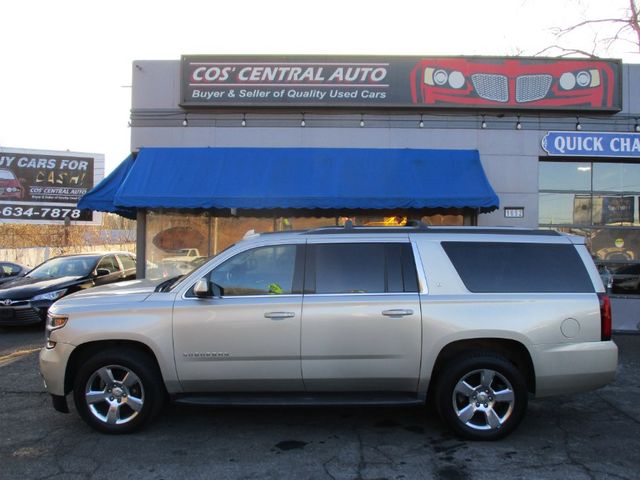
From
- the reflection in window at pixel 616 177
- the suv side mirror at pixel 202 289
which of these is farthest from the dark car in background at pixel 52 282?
the reflection in window at pixel 616 177

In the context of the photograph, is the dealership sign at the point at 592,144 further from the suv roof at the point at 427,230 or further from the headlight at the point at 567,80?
the suv roof at the point at 427,230

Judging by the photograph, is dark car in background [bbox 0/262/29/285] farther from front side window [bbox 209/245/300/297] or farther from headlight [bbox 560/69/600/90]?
headlight [bbox 560/69/600/90]

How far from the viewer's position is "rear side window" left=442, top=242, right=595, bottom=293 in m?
4.63

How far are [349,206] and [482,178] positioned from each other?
2.68 meters

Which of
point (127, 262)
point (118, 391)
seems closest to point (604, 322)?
point (118, 391)

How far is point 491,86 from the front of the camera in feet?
35.1

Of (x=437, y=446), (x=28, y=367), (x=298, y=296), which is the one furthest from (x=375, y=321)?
(x=28, y=367)

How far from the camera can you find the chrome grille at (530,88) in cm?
1066

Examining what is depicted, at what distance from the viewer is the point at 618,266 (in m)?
11.0

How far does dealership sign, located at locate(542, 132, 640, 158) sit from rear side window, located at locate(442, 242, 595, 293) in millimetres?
6847

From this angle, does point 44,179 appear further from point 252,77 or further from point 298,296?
point 298,296

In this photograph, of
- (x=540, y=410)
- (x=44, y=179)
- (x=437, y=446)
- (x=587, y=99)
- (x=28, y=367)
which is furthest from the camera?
(x=44, y=179)

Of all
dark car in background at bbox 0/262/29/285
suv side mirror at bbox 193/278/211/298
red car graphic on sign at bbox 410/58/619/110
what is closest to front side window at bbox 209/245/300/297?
suv side mirror at bbox 193/278/211/298

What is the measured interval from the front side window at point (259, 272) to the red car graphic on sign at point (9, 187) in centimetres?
1658
